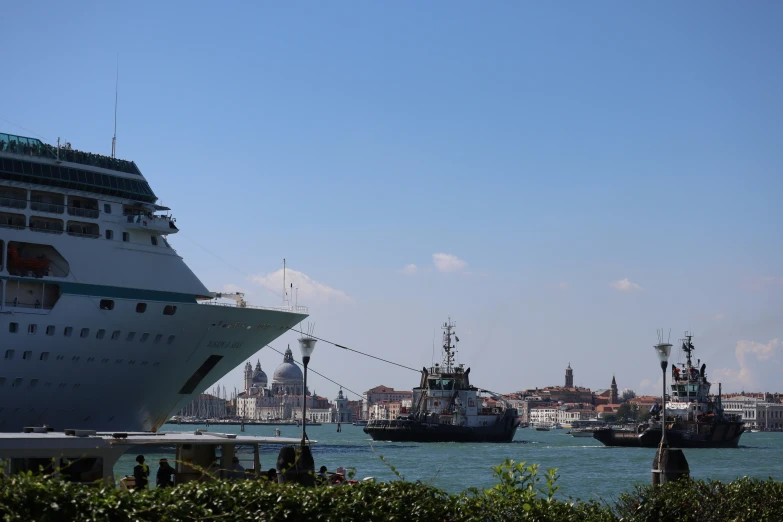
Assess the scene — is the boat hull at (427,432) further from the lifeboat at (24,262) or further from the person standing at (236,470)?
the person standing at (236,470)

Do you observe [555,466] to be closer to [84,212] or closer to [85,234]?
[85,234]

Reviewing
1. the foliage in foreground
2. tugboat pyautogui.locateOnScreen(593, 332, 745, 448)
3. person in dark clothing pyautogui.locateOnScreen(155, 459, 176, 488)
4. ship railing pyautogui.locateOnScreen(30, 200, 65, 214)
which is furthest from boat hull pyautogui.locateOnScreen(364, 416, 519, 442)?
the foliage in foreground

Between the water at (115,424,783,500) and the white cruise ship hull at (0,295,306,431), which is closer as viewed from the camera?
the white cruise ship hull at (0,295,306,431)

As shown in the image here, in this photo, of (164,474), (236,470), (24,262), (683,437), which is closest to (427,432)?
(683,437)

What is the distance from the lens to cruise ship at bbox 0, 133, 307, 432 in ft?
127

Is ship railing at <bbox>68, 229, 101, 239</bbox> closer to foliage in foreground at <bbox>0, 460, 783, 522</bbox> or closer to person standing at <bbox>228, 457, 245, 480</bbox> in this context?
person standing at <bbox>228, 457, 245, 480</bbox>

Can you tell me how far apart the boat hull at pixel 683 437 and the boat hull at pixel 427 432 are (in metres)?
10.6

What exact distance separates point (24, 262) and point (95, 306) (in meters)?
3.09

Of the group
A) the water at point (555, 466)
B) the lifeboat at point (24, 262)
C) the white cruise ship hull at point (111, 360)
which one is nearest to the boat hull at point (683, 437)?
the water at point (555, 466)

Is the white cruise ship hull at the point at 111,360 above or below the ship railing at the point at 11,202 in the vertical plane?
below

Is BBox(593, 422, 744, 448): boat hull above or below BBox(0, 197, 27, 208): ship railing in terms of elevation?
below

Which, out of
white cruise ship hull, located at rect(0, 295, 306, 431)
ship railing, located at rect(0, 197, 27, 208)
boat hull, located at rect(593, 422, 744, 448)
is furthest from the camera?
boat hull, located at rect(593, 422, 744, 448)

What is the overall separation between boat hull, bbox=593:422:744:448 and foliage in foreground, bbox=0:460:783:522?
3026 inches

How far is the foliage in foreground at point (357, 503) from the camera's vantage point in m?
10.2
